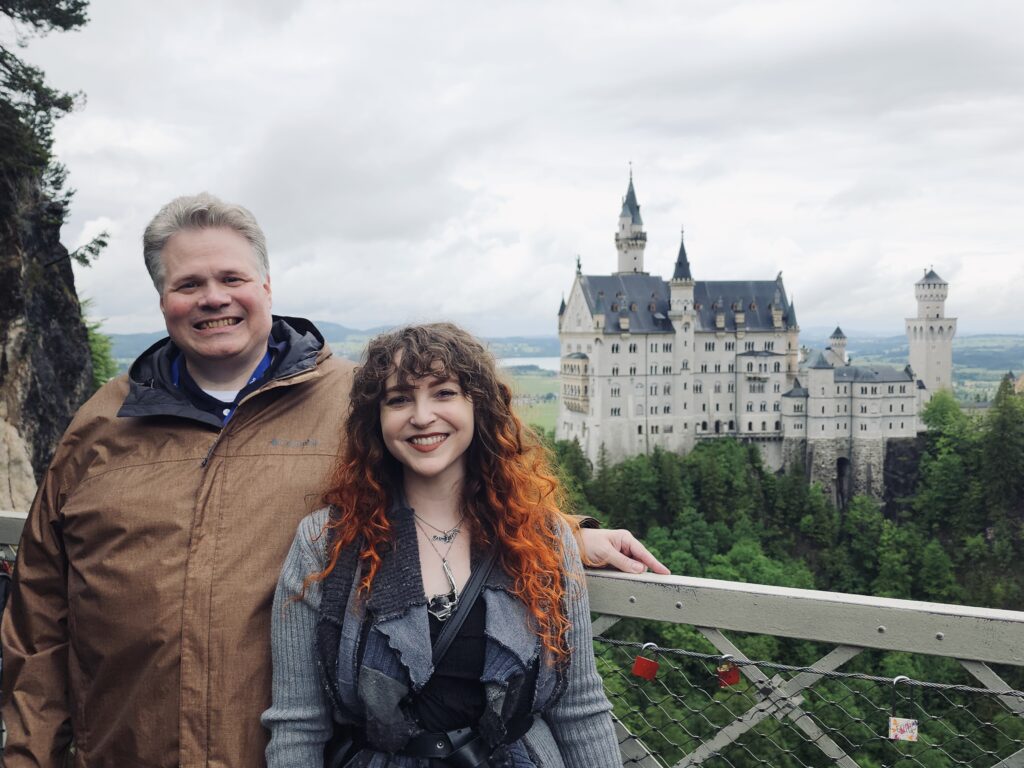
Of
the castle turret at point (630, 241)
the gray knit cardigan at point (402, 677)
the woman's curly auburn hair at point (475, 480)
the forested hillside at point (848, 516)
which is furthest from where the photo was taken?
the castle turret at point (630, 241)

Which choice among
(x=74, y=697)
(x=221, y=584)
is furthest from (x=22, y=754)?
(x=221, y=584)

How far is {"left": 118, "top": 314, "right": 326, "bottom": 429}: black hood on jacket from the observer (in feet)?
9.77

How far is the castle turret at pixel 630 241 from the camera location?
56.6 meters

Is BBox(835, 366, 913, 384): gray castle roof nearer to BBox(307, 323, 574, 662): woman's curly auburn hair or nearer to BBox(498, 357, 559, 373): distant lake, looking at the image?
BBox(498, 357, 559, 373): distant lake

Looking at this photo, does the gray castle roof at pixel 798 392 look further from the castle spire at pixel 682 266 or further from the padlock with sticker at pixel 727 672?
the padlock with sticker at pixel 727 672

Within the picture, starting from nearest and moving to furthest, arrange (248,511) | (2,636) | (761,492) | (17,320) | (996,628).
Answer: (996,628) < (248,511) < (2,636) < (17,320) < (761,492)

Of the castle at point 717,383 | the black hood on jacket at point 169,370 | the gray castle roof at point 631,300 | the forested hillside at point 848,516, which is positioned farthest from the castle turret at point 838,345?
the black hood on jacket at point 169,370

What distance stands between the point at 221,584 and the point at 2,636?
0.92 metres

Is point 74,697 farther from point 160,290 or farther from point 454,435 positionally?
point 454,435

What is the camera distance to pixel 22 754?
2.89m

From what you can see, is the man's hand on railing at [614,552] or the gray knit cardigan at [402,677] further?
the man's hand on railing at [614,552]

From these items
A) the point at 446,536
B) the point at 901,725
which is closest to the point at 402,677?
the point at 446,536

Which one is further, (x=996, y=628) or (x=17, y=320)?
(x=17, y=320)

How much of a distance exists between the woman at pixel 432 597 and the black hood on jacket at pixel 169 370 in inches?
22.1
